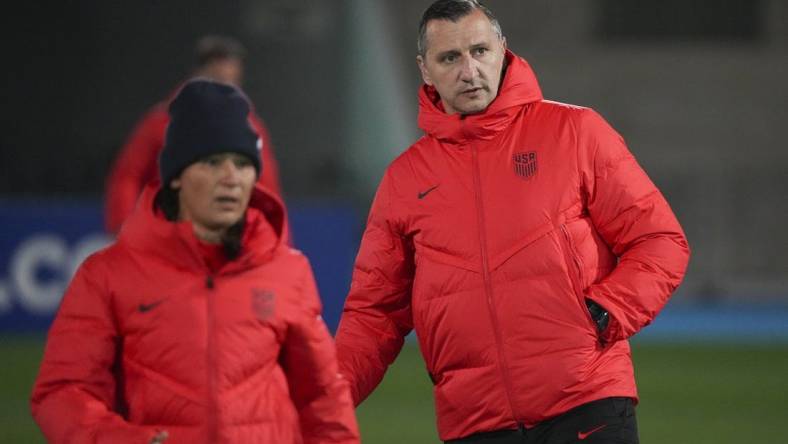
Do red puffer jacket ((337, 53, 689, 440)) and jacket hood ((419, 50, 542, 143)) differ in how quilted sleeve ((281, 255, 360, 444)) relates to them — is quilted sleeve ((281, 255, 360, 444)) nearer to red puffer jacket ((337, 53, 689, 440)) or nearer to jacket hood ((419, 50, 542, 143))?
red puffer jacket ((337, 53, 689, 440))

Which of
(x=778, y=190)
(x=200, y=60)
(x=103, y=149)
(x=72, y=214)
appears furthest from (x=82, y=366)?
(x=778, y=190)

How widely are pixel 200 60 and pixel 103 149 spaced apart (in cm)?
1013

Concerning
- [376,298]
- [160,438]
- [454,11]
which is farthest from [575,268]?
[160,438]

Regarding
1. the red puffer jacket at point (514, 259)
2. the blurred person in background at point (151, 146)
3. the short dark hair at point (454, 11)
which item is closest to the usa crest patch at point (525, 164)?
the red puffer jacket at point (514, 259)

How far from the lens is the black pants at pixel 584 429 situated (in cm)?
438

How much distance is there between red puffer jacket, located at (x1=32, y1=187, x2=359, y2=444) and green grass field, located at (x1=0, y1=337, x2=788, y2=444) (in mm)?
5665

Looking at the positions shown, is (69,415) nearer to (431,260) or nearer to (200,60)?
(431,260)

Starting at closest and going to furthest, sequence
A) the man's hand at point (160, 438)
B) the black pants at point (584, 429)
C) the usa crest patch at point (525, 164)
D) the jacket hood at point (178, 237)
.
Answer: the man's hand at point (160, 438)
the jacket hood at point (178, 237)
the black pants at point (584, 429)
the usa crest patch at point (525, 164)

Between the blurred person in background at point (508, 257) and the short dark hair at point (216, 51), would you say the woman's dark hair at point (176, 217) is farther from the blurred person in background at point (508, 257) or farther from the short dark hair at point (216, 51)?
the short dark hair at point (216, 51)

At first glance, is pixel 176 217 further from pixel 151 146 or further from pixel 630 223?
pixel 151 146

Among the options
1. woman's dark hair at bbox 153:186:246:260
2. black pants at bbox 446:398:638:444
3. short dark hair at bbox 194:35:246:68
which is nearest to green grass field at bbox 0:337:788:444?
short dark hair at bbox 194:35:246:68

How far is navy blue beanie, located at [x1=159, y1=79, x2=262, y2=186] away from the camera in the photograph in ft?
12.4

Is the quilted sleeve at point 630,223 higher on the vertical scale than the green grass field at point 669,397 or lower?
higher

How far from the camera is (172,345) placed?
12.0ft
